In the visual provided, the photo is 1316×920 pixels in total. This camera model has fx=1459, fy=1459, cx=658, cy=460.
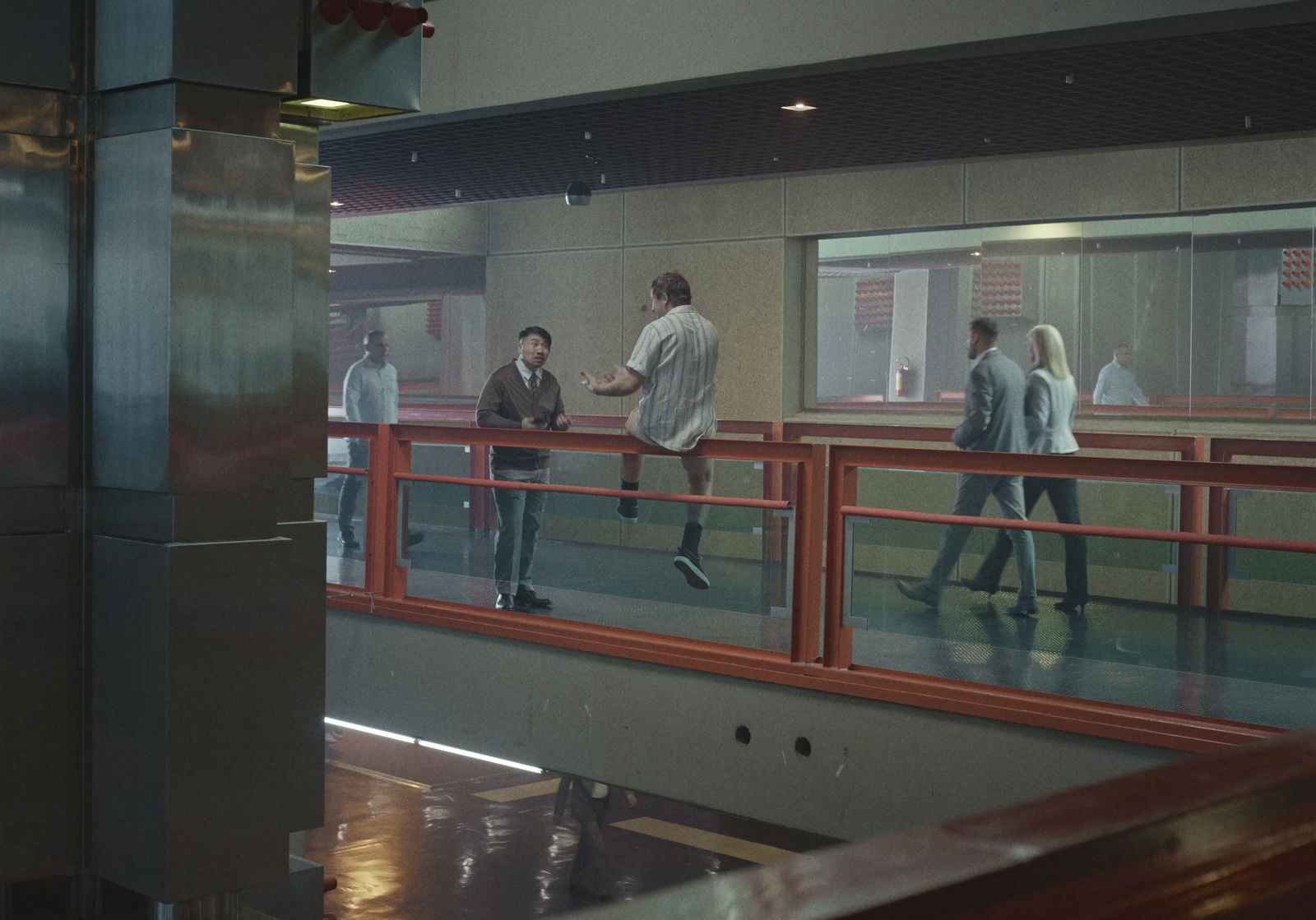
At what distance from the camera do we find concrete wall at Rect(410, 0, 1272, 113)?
6.44 m

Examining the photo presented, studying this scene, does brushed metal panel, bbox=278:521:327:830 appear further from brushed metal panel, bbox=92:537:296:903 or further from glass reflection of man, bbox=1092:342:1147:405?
glass reflection of man, bbox=1092:342:1147:405

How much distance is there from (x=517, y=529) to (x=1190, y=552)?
11.3 feet

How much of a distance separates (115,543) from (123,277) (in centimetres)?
69

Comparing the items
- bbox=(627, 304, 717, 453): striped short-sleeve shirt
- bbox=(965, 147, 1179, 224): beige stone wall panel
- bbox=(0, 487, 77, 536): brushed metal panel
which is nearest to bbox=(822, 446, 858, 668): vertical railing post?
bbox=(627, 304, 717, 453): striped short-sleeve shirt

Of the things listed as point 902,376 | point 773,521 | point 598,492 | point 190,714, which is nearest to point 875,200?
point 902,376

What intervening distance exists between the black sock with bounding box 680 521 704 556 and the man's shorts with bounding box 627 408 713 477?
0.25 m

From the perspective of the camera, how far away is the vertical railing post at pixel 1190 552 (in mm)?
5492

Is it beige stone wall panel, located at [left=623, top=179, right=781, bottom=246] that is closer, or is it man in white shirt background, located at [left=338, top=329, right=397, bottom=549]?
man in white shirt background, located at [left=338, top=329, right=397, bottom=549]

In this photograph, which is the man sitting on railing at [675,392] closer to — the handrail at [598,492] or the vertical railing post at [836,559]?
the handrail at [598,492]

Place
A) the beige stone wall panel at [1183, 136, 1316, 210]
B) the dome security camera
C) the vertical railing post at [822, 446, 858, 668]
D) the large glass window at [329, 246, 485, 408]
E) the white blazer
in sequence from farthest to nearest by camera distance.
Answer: the large glass window at [329, 246, 485, 408]
the dome security camera
the beige stone wall panel at [1183, 136, 1316, 210]
the white blazer
the vertical railing post at [822, 446, 858, 668]

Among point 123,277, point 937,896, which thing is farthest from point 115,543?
point 937,896

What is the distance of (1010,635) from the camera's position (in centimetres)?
589

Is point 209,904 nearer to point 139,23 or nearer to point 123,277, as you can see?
point 123,277

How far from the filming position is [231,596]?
3.80m
